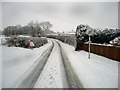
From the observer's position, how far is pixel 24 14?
41.2ft

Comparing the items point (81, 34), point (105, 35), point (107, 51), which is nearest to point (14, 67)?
point (107, 51)

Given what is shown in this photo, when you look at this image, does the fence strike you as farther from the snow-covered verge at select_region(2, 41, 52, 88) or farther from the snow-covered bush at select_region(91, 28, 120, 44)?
the snow-covered verge at select_region(2, 41, 52, 88)

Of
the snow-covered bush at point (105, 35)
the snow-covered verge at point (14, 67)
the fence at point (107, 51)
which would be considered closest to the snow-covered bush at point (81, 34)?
the snow-covered bush at point (105, 35)

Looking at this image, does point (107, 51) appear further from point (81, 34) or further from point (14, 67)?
point (14, 67)

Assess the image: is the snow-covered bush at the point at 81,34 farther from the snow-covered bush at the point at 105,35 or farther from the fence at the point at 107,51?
the fence at the point at 107,51

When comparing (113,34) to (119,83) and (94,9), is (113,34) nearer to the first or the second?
(94,9)

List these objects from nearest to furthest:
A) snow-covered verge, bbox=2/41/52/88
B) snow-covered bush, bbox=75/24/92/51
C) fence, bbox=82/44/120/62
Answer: snow-covered verge, bbox=2/41/52/88 < fence, bbox=82/44/120/62 < snow-covered bush, bbox=75/24/92/51

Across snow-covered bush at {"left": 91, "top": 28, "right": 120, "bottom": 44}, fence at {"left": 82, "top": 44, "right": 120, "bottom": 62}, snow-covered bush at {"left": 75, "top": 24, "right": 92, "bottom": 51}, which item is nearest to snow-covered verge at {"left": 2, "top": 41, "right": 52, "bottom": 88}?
fence at {"left": 82, "top": 44, "right": 120, "bottom": 62}

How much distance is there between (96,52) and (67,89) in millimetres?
7823

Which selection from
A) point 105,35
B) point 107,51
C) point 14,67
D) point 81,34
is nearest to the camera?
point 14,67

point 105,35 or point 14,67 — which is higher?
point 105,35

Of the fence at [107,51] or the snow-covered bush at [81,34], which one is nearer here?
the fence at [107,51]

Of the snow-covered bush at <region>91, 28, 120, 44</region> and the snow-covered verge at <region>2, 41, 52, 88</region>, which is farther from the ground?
the snow-covered bush at <region>91, 28, 120, 44</region>

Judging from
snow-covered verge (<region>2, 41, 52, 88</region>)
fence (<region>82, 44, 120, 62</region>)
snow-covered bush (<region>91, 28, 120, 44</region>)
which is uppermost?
snow-covered bush (<region>91, 28, 120, 44</region>)
